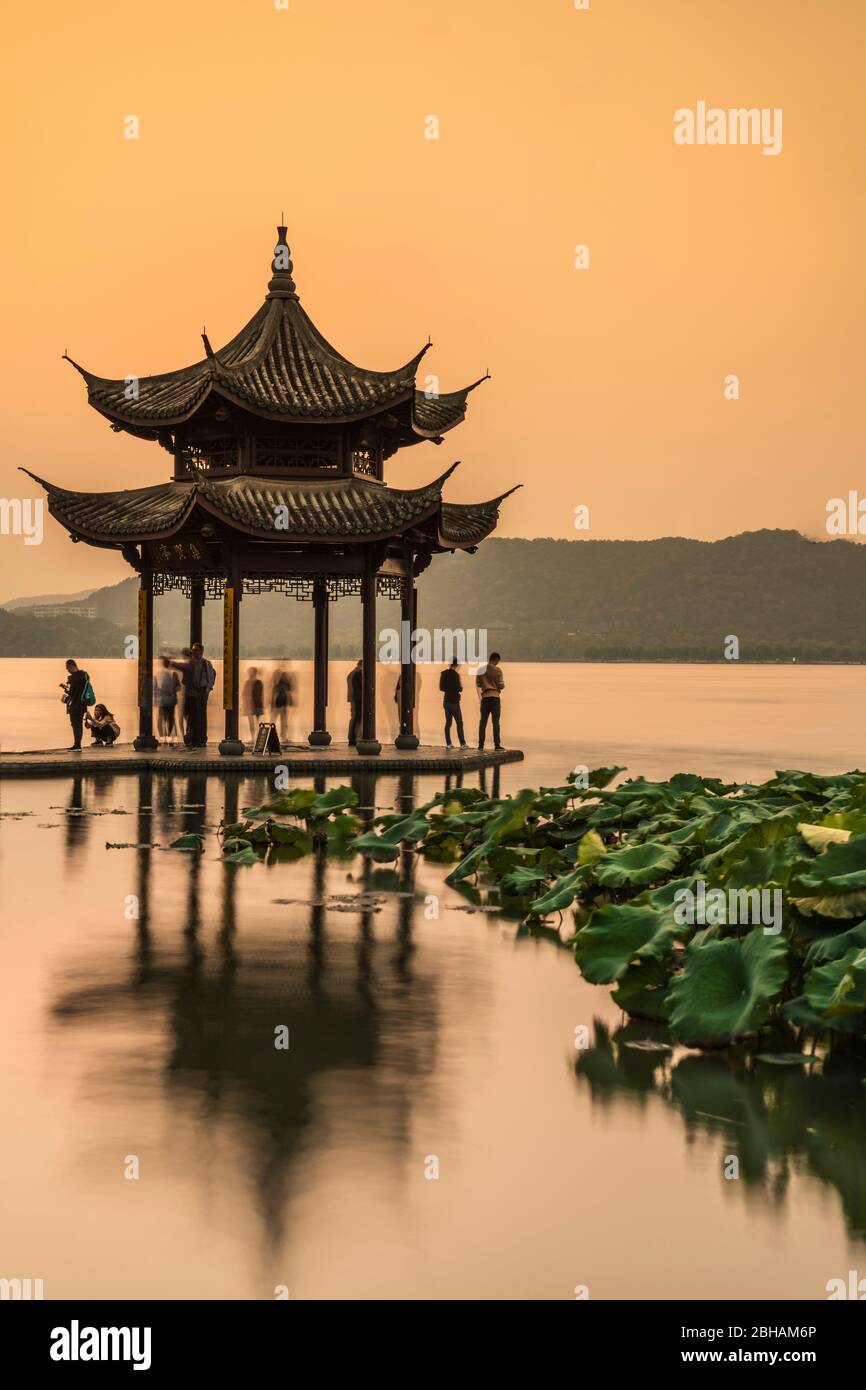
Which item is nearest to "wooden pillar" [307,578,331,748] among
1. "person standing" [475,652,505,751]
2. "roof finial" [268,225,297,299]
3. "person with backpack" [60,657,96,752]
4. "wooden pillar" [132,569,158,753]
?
"person standing" [475,652,505,751]

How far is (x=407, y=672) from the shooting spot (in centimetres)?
2978

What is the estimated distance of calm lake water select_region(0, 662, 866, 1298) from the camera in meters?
5.49

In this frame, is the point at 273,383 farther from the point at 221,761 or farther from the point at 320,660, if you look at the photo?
the point at 221,761

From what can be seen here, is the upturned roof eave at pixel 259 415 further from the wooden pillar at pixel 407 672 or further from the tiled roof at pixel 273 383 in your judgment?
the wooden pillar at pixel 407 672

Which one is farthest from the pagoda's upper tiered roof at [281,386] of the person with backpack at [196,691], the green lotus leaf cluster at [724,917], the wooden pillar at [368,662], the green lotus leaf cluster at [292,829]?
the green lotus leaf cluster at [724,917]

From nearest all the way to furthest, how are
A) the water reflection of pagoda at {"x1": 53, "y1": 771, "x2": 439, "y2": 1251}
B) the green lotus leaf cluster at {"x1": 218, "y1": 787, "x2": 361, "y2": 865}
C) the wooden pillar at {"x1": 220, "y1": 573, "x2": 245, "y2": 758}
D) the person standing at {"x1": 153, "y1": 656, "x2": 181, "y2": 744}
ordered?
the water reflection of pagoda at {"x1": 53, "y1": 771, "x2": 439, "y2": 1251} < the green lotus leaf cluster at {"x1": 218, "y1": 787, "x2": 361, "y2": 865} < the wooden pillar at {"x1": 220, "y1": 573, "x2": 245, "y2": 758} < the person standing at {"x1": 153, "y1": 656, "x2": 181, "y2": 744}

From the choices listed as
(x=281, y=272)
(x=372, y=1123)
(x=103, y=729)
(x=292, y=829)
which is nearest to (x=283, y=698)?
(x=103, y=729)

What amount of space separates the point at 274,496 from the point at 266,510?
0.72m

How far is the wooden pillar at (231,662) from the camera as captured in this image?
2711 centimetres

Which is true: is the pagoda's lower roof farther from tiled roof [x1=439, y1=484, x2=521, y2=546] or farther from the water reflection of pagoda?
the water reflection of pagoda

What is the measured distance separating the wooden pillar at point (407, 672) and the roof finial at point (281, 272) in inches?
238

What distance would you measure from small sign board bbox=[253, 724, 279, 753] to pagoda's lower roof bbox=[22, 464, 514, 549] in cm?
358

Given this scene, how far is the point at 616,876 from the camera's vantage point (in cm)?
1135

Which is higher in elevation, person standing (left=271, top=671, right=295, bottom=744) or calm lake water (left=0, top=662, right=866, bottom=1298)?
person standing (left=271, top=671, right=295, bottom=744)
